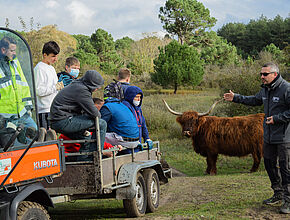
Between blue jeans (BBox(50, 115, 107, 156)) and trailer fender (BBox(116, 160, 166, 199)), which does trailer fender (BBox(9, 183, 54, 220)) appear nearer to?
blue jeans (BBox(50, 115, 107, 156))

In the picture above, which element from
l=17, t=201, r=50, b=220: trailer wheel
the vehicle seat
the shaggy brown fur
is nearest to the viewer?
l=17, t=201, r=50, b=220: trailer wheel

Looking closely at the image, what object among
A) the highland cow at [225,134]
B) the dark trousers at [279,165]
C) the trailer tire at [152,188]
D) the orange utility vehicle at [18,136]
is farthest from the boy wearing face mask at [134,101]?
the highland cow at [225,134]

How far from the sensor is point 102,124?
5.71m

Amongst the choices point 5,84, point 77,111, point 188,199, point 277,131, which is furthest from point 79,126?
point 188,199

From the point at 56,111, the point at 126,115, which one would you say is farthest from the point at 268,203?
the point at 56,111

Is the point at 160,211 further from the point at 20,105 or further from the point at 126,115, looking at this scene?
the point at 20,105

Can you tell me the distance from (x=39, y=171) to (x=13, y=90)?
92 cm

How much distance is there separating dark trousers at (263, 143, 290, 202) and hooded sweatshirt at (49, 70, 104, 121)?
297 cm

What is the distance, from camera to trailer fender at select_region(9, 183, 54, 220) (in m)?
3.99

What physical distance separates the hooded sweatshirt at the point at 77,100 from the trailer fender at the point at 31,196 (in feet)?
4.33

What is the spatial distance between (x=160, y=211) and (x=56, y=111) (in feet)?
8.63

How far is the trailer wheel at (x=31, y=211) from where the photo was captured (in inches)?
164

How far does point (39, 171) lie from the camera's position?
4.40 m

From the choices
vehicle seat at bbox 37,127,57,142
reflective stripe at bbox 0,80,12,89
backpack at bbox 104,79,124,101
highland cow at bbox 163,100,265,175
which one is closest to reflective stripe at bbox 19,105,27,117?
reflective stripe at bbox 0,80,12,89
